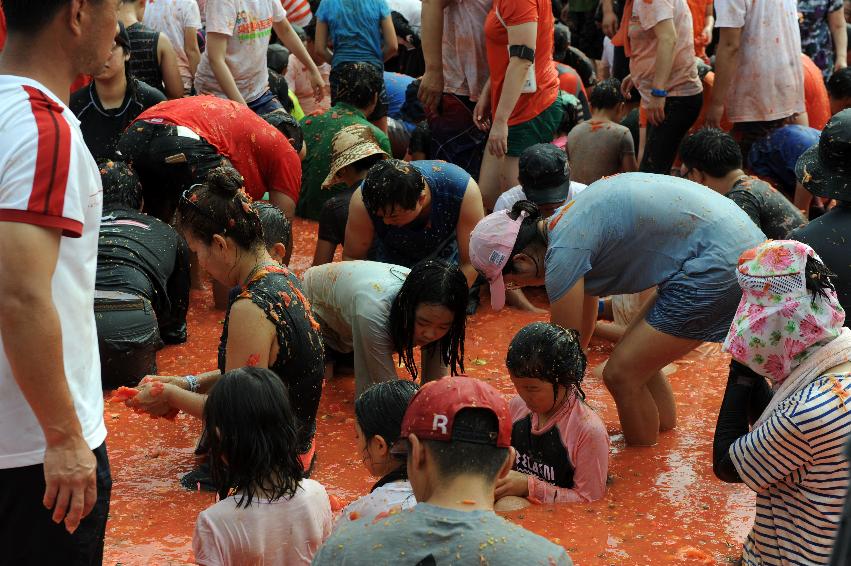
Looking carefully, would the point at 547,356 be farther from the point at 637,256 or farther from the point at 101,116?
the point at 101,116

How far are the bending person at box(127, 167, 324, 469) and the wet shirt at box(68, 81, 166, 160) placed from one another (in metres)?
2.83

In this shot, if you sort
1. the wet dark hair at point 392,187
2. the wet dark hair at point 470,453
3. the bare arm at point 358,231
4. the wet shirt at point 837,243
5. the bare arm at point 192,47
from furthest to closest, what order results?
the bare arm at point 192,47, the bare arm at point 358,231, the wet dark hair at point 392,187, the wet shirt at point 837,243, the wet dark hair at point 470,453

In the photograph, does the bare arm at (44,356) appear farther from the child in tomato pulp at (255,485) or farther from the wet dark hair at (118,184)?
the wet dark hair at (118,184)

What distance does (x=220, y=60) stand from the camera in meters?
7.09

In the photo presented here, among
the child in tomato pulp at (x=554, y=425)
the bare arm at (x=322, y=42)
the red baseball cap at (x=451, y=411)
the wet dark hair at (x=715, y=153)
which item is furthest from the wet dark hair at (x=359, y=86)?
the red baseball cap at (x=451, y=411)

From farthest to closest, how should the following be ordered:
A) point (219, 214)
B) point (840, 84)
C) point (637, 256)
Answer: point (840, 84), point (637, 256), point (219, 214)

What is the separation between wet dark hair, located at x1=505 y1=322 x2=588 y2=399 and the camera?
4.04m

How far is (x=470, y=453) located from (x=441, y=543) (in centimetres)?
23

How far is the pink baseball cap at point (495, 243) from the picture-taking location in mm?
4320

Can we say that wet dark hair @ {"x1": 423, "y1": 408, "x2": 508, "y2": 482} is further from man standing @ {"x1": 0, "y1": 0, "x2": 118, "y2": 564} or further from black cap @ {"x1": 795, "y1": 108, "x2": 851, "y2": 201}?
black cap @ {"x1": 795, "y1": 108, "x2": 851, "y2": 201}

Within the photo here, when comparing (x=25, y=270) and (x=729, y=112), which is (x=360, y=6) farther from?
(x=25, y=270)

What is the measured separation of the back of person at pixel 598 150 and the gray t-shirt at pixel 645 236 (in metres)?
2.98

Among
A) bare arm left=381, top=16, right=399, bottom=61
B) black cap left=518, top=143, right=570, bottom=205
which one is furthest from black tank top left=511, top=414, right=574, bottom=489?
bare arm left=381, top=16, right=399, bottom=61

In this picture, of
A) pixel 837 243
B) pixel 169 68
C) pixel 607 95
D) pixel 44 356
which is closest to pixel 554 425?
pixel 837 243
